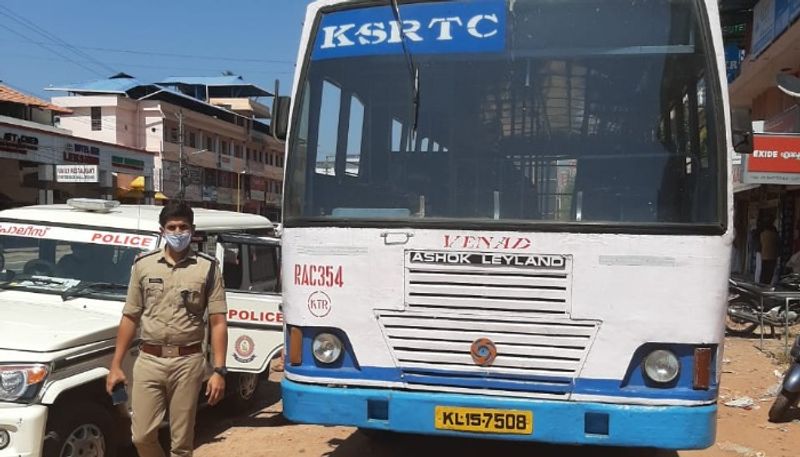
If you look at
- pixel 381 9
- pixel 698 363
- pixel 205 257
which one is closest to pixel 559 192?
pixel 698 363

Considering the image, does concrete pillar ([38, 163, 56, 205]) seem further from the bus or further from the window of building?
the bus

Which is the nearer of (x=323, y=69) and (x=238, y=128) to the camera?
(x=323, y=69)

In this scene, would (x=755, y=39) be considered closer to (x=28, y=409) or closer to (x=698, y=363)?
(x=698, y=363)

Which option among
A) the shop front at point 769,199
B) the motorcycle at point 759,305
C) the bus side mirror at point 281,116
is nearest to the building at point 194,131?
the shop front at point 769,199

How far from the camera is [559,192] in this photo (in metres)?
3.80

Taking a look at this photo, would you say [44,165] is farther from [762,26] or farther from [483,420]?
[483,420]

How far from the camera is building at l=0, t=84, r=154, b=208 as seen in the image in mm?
32219

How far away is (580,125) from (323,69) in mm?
1544

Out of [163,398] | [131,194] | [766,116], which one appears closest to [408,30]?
[163,398]

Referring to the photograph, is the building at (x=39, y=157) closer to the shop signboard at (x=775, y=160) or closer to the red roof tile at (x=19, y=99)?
the red roof tile at (x=19, y=99)

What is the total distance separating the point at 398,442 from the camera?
5.68 metres

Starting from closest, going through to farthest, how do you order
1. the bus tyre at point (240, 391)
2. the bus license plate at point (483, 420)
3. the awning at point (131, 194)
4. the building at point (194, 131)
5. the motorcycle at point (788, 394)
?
1. the bus license plate at point (483, 420)
2. the motorcycle at point (788, 394)
3. the bus tyre at point (240, 391)
4. the awning at point (131, 194)
5. the building at point (194, 131)

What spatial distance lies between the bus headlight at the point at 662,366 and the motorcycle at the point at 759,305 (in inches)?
310

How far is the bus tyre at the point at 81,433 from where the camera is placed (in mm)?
3990
